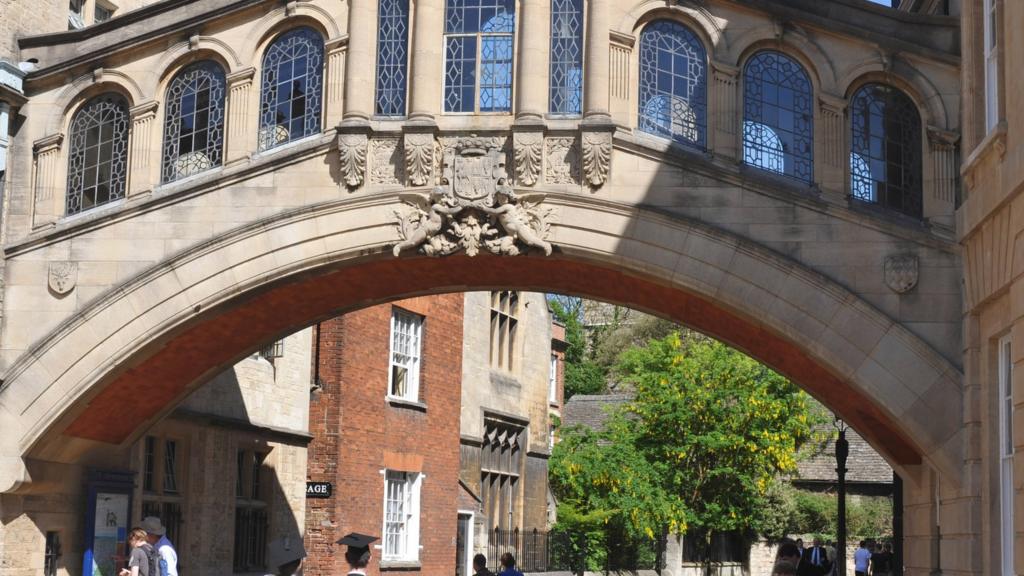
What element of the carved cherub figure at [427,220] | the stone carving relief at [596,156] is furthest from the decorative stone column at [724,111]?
the carved cherub figure at [427,220]

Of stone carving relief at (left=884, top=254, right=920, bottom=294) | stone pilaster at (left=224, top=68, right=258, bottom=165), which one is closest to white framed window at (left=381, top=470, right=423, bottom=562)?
stone pilaster at (left=224, top=68, right=258, bottom=165)

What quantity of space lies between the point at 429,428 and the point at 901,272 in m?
15.2

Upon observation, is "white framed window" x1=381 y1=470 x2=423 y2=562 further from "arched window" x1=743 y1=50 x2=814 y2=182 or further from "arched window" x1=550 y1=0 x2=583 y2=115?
"arched window" x1=743 y1=50 x2=814 y2=182

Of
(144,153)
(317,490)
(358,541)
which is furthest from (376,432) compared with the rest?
(358,541)

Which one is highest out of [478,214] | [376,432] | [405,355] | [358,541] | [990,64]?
[990,64]

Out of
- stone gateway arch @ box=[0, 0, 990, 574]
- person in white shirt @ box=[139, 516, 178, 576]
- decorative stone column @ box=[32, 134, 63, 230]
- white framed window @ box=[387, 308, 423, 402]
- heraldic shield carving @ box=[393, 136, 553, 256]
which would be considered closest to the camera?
person in white shirt @ box=[139, 516, 178, 576]

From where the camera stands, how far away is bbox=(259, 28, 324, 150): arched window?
62.4ft

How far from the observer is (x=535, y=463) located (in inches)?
1505

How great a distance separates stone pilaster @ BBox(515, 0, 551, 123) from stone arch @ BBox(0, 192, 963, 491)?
113cm

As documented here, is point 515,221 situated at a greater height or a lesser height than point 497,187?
lesser

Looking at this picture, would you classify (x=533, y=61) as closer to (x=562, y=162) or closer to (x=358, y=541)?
(x=562, y=162)

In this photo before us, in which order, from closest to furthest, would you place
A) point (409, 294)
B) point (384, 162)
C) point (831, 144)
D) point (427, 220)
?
point (831, 144), point (427, 220), point (384, 162), point (409, 294)

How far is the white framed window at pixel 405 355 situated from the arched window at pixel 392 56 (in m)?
11.1

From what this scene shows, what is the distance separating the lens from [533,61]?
18.4 meters
